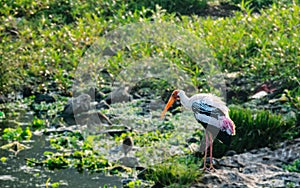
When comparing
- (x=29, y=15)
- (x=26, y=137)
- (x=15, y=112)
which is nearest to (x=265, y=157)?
(x=26, y=137)

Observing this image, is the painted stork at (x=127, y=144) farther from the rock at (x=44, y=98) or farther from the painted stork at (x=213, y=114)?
the rock at (x=44, y=98)

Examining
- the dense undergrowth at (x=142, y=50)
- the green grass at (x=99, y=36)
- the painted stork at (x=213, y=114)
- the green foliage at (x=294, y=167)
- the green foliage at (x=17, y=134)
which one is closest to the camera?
the painted stork at (x=213, y=114)

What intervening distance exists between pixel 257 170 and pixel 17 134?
114 inches

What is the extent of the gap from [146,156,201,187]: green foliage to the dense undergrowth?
26 centimetres

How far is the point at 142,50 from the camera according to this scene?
10992 millimetres

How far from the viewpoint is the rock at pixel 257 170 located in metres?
7.06

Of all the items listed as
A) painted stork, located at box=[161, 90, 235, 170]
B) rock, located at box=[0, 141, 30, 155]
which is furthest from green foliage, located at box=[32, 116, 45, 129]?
painted stork, located at box=[161, 90, 235, 170]

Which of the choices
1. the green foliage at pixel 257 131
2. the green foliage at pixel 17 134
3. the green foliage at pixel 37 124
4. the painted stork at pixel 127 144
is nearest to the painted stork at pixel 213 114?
the green foliage at pixel 257 131

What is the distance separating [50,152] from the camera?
8.38 metres

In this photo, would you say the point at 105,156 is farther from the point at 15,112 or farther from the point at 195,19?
the point at 195,19

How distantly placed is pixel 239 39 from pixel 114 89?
191 cm

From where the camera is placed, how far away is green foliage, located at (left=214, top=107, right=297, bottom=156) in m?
8.17

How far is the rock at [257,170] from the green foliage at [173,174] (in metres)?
0.09

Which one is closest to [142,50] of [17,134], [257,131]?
[17,134]
